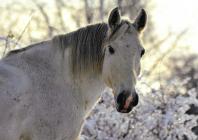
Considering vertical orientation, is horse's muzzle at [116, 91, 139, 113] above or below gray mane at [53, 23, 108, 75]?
below

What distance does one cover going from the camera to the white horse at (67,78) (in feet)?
19.7

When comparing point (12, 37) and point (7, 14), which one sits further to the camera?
point (7, 14)

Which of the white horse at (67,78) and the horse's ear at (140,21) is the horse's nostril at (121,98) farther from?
the horse's ear at (140,21)

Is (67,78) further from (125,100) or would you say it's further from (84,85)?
(125,100)

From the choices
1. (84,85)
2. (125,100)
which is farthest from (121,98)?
(84,85)

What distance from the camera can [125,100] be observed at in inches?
233

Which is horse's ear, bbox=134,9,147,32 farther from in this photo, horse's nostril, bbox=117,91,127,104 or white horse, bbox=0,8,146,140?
horse's nostril, bbox=117,91,127,104

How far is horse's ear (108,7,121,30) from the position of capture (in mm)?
6344

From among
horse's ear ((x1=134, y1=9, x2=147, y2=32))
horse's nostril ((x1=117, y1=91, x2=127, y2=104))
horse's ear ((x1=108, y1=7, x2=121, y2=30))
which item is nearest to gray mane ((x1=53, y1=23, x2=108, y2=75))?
horse's ear ((x1=108, y1=7, x2=121, y2=30))

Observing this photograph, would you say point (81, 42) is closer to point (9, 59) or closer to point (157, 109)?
point (9, 59)

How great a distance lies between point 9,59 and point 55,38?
576 mm

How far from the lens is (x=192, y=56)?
4309 cm

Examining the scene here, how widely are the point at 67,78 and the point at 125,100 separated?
838 mm

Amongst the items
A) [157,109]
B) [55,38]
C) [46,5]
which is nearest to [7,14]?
[46,5]
